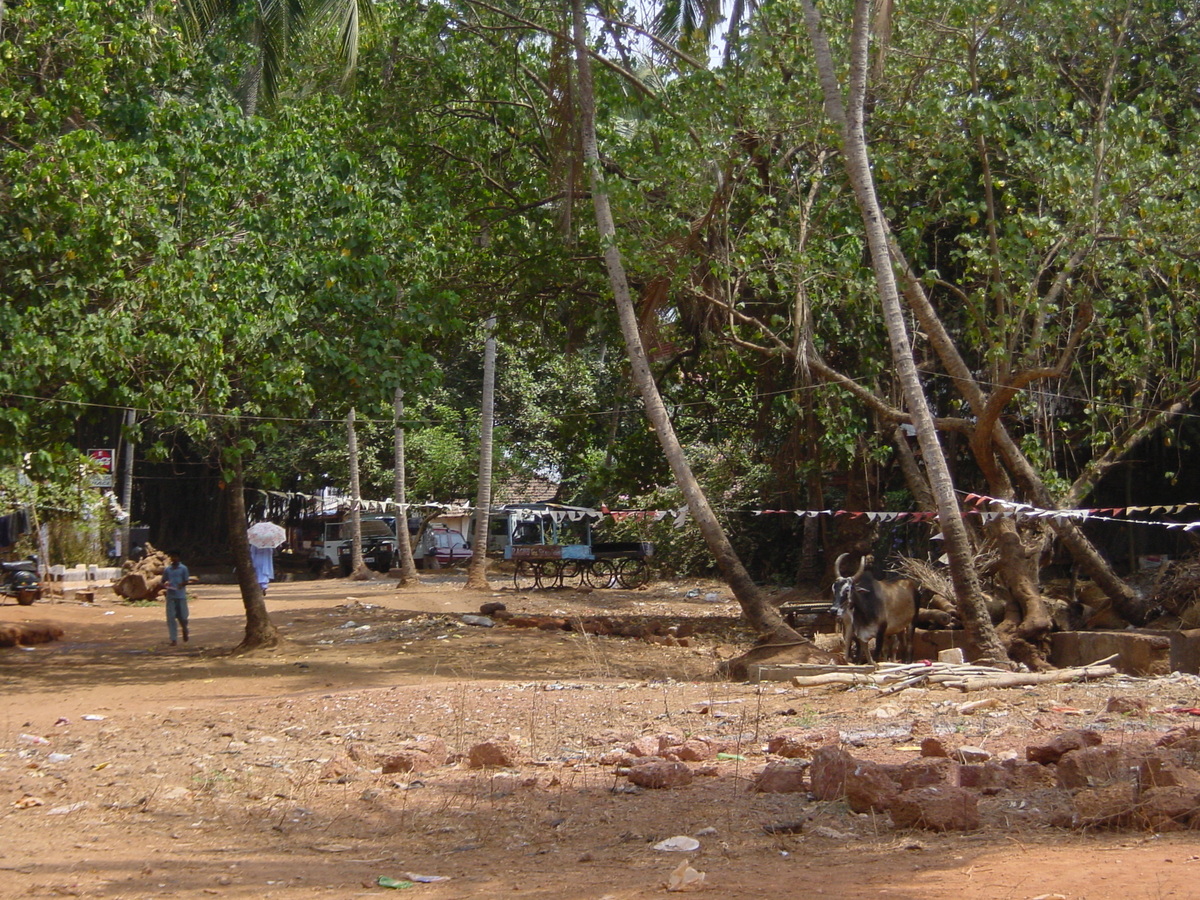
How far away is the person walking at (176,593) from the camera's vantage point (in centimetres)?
1657

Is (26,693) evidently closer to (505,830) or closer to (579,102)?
(505,830)

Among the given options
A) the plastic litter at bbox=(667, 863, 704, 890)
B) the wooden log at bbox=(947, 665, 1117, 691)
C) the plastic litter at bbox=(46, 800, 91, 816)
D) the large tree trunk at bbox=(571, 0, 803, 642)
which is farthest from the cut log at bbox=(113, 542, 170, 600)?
the plastic litter at bbox=(667, 863, 704, 890)

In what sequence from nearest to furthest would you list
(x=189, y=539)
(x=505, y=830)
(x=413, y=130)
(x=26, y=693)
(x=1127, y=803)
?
(x=1127, y=803) < (x=505, y=830) < (x=26, y=693) < (x=413, y=130) < (x=189, y=539)

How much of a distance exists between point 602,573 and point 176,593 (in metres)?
13.6

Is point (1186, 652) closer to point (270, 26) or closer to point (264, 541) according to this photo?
point (264, 541)

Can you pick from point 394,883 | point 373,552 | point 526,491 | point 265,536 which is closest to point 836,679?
point 394,883

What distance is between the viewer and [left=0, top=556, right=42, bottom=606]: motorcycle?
73.8 ft

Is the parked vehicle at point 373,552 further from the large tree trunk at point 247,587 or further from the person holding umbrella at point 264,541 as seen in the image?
the large tree trunk at point 247,587

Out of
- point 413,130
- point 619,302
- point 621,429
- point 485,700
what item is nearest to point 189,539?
point 621,429

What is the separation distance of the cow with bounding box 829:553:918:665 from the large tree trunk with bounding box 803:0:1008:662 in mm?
1128

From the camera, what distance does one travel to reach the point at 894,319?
11836 millimetres

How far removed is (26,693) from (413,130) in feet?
29.3

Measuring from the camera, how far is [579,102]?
15148 millimetres

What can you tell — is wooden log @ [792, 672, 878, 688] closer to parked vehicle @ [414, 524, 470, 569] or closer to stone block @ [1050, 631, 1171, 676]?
stone block @ [1050, 631, 1171, 676]
